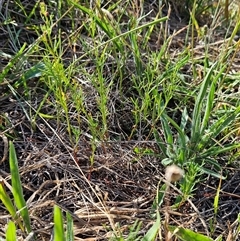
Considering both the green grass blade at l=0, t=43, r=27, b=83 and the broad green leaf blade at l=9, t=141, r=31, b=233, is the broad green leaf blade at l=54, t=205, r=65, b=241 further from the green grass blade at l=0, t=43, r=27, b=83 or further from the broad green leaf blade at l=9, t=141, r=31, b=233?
the green grass blade at l=0, t=43, r=27, b=83

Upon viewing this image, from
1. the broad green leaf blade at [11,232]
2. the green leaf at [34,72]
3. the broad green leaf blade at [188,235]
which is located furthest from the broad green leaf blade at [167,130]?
→ the broad green leaf blade at [11,232]

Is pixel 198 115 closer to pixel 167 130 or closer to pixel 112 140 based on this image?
pixel 167 130

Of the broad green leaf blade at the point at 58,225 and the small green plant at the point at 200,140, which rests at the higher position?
the broad green leaf blade at the point at 58,225

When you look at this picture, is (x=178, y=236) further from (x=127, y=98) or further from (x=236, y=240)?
(x=127, y=98)

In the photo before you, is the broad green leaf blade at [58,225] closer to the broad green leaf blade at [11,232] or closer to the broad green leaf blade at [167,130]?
the broad green leaf blade at [11,232]

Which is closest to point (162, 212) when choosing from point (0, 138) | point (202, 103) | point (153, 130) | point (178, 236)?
point (178, 236)

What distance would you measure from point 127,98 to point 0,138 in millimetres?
383

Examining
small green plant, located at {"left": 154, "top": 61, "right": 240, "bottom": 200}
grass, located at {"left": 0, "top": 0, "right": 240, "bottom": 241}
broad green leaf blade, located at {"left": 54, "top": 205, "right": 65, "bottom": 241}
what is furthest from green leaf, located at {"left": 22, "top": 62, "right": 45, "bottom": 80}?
broad green leaf blade, located at {"left": 54, "top": 205, "right": 65, "bottom": 241}

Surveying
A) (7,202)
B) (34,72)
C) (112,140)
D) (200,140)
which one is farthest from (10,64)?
(200,140)

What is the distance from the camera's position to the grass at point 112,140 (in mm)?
1265

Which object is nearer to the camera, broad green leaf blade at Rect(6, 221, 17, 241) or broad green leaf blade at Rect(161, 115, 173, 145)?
broad green leaf blade at Rect(6, 221, 17, 241)

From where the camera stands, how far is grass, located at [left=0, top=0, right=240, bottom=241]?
1.26 m

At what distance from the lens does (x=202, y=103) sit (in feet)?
4.73

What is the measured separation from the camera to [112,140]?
4.76 feet
